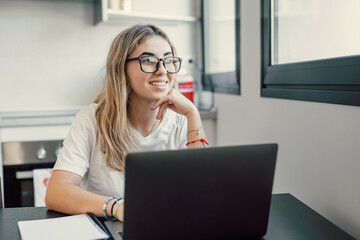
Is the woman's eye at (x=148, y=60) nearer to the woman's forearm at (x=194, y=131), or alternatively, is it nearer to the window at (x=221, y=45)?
the woman's forearm at (x=194, y=131)

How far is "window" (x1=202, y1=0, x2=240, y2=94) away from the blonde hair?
0.90 m

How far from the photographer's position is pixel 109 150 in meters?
1.32

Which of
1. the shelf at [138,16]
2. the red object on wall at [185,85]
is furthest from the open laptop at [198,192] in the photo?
the shelf at [138,16]

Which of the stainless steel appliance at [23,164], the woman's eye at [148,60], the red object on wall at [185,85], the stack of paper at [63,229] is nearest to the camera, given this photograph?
the stack of paper at [63,229]

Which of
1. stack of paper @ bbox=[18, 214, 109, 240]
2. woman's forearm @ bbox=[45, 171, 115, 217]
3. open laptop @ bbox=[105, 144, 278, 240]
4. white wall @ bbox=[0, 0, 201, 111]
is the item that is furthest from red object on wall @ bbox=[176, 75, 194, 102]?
open laptop @ bbox=[105, 144, 278, 240]

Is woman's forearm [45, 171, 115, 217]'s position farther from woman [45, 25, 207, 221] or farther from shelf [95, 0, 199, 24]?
shelf [95, 0, 199, 24]

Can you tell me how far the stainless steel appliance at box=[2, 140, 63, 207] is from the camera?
2141mm

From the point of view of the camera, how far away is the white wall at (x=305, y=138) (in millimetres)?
1230

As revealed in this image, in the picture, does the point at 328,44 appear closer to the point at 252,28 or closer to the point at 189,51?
the point at 252,28

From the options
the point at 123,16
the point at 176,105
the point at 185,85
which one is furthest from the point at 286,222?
the point at 123,16

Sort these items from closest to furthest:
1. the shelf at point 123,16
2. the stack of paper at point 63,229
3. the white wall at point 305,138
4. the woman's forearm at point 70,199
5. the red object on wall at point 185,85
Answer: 1. the stack of paper at point 63,229
2. the woman's forearm at point 70,199
3. the white wall at point 305,138
4. the shelf at point 123,16
5. the red object on wall at point 185,85

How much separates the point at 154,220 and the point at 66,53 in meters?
2.02

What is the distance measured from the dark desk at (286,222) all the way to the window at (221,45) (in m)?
1.14

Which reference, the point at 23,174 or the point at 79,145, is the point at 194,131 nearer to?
the point at 79,145
